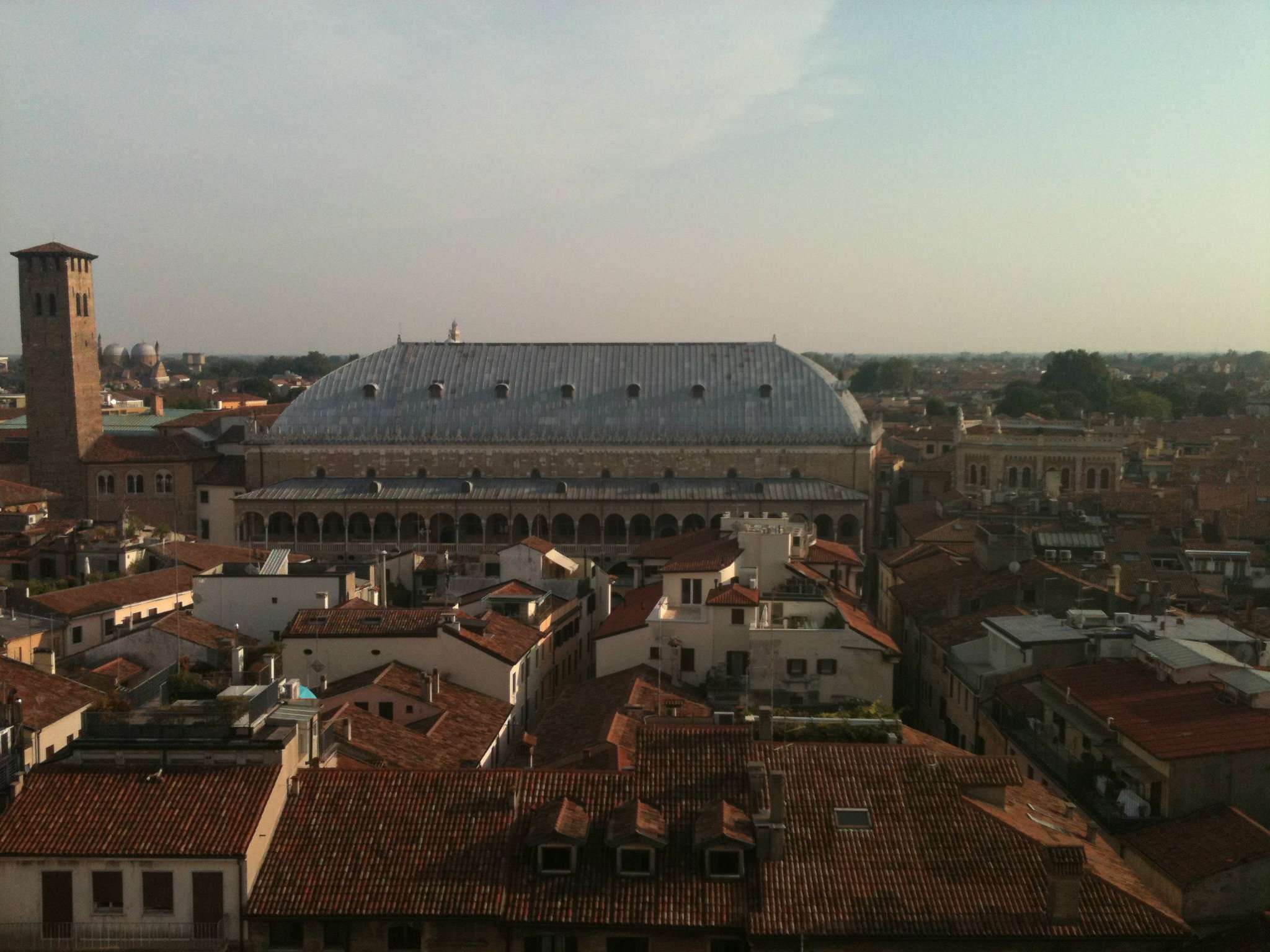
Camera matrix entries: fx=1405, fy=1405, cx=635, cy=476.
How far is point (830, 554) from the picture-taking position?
45.3 metres

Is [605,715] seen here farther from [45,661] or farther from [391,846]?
[45,661]

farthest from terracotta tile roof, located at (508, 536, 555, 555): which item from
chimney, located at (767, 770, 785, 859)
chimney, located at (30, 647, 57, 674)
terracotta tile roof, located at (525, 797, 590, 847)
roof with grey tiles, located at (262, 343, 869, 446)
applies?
chimney, located at (767, 770, 785, 859)

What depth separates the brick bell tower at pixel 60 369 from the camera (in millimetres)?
67375

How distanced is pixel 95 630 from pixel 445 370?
1173 inches

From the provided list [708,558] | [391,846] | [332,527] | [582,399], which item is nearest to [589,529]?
[582,399]

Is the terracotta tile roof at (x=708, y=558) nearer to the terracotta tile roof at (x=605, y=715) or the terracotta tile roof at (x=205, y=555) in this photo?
the terracotta tile roof at (x=605, y=715)

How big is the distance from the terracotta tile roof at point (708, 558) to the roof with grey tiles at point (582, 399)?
2222cm

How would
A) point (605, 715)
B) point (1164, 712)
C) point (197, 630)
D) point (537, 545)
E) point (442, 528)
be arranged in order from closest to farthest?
point (1164, 712) → point (605, 715) → point (197, 630) → point (537, 545) → point (442, 528)

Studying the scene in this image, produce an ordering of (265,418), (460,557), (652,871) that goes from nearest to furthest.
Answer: (652,871) → (460,557) → (265,418)

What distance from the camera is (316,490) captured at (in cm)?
6266

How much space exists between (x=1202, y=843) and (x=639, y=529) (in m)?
42.2

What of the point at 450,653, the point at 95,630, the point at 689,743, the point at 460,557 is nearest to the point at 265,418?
the point at 460,557

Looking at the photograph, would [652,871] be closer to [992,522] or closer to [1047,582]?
[1047,582]

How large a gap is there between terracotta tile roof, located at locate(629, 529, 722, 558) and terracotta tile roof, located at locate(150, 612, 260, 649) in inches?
581
